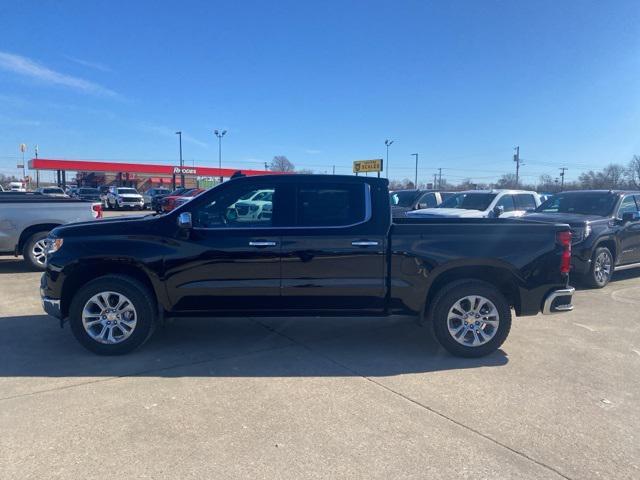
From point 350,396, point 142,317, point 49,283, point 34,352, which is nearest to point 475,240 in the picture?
point 350,396

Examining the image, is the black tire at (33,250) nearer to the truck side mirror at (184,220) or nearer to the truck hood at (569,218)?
the truck side mirror at (184,220)

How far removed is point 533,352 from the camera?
5.16m

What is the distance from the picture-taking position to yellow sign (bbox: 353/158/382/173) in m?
44.5

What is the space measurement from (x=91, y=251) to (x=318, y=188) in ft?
7.89

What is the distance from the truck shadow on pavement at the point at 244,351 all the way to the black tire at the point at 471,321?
0.13 meters

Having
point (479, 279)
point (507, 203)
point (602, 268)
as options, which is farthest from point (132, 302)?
point (507, 203)

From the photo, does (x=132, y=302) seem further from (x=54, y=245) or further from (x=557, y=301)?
(x=557, y=301)

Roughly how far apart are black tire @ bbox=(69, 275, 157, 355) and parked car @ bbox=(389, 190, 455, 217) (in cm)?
1156

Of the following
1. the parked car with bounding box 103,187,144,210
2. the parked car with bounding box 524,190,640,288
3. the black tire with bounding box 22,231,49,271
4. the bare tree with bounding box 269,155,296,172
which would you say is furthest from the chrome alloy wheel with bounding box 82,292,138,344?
the bare tree with bounding box 269,155,296,172

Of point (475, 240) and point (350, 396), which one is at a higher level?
point (475, 240)

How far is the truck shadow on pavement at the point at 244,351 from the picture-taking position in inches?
179

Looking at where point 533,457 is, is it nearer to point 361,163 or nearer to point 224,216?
point 224,216

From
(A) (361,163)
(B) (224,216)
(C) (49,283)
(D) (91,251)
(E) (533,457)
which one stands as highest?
(A) (361,163)

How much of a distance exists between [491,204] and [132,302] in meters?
9.63
